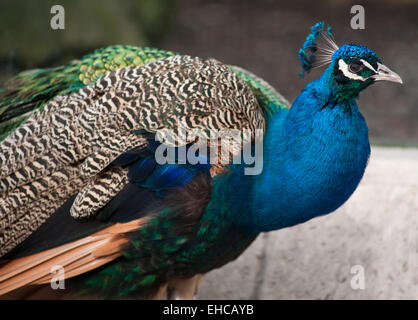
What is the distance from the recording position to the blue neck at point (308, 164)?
2.10 m

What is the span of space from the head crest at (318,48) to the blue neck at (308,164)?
0.15 meters

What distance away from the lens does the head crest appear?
2.25m

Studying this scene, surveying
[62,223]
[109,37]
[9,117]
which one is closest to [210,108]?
[62,223]

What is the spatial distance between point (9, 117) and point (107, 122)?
0.54 meters

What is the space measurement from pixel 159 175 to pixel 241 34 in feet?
16.6

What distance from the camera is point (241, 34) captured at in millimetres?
6902

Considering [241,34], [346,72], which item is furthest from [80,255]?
[241,34]

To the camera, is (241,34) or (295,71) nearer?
(295,71)

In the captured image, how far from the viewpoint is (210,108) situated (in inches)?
85.1

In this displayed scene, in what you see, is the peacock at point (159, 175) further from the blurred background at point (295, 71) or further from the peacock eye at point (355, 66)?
the blurred background at point (295, 71)

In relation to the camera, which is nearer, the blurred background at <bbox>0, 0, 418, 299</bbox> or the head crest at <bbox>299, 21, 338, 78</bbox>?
the head crest at <bbox>299, 21, 338, 78</bbox>

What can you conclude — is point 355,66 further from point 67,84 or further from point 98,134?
point 67,84

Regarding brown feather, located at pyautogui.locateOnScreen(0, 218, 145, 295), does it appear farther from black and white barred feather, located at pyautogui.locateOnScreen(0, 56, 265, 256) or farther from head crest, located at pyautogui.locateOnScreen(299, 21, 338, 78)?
head crest, located at pyautogui.locateOnScreen(299, 21, 338, 78)

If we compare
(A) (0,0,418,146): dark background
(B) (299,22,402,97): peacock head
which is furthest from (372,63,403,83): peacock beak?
(A) (0,0,418,146): dark background
